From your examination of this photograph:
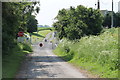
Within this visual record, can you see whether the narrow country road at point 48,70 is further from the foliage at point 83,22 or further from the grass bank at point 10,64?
the foliage at point 83,22

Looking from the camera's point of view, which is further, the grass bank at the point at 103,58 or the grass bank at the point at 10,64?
the grass bank at the point at 10,64

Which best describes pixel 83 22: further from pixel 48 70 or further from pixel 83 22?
pixel 48 70

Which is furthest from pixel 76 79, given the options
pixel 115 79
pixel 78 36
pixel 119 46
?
pixel 78 36

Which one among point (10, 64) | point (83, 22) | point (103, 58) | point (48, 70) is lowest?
point (48, 70)

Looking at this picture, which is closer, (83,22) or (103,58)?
(103,58)

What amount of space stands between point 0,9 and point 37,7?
2009 cm

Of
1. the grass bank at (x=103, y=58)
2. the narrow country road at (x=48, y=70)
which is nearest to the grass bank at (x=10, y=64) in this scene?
the narrow country road at (x=48, y=70)

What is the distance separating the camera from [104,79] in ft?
51.6

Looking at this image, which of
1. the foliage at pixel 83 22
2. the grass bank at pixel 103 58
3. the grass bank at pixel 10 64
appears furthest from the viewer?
the foliage at pixel 83 22

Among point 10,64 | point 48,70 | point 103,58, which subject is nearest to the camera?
point 103,58

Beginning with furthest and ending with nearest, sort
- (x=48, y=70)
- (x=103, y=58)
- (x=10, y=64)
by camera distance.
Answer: (x=10, y=64) < (x=48, y=70) < (x=103, y=58)

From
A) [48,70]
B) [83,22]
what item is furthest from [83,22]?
[48,70]

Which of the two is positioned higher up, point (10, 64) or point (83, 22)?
point (83, 22)

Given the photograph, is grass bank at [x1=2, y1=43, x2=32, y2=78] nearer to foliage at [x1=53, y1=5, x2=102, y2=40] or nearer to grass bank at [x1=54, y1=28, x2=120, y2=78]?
grass bank at [x1=54, y1=28, x2=120, y2=78]
